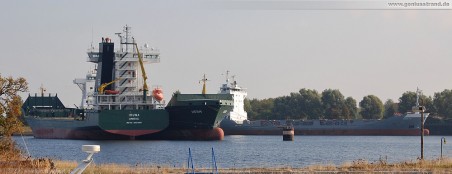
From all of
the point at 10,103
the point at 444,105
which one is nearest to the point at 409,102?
the point at 444,105

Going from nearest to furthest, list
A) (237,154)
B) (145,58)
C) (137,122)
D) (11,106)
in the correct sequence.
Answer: (11,106) < (237,154) < (137,122) < (145,58)

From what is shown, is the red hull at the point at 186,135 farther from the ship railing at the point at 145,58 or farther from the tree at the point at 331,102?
the tree at the point at 331,102

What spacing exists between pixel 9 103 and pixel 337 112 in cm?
12271

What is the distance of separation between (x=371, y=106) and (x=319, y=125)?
36.5 metres

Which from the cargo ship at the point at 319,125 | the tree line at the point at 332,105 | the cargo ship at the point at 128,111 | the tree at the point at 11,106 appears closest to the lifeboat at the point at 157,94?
the cargo ship at the point at 128,111

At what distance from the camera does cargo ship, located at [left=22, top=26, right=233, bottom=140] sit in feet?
272

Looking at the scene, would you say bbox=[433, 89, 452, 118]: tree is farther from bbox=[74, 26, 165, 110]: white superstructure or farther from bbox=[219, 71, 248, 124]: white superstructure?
bbox=[74, 26, 165, 110]: white superstructure

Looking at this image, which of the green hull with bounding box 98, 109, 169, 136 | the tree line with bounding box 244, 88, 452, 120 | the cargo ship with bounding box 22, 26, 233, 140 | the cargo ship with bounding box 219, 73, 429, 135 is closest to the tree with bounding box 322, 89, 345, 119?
the tree line with bounding box 244, 88, 452, 120

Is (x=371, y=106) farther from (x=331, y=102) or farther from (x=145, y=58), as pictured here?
(x=145, y=58)

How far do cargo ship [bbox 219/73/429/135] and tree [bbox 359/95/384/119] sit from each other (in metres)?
28.9

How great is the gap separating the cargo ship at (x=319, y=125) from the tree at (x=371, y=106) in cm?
2893

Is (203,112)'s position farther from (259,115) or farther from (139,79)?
(259,115)

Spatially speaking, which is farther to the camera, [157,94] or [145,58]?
[145,58]

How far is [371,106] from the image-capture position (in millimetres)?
150875
